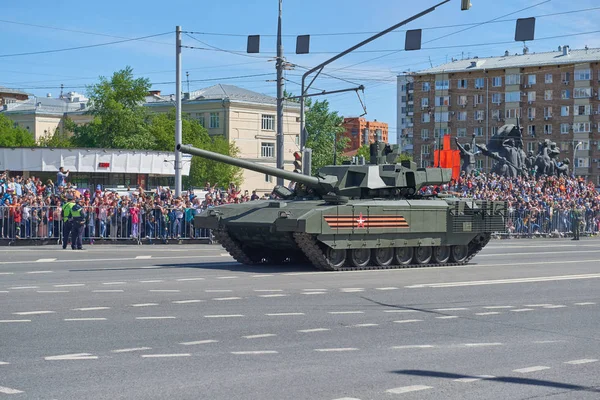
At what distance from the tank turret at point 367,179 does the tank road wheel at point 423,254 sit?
4.55 ft

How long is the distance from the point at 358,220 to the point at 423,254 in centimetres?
260

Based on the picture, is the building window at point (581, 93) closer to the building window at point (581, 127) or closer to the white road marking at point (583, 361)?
the building window at point (581, 127)

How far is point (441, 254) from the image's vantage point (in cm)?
2244

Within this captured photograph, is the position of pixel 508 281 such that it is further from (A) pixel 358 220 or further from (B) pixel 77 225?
(B) pixel 77 225

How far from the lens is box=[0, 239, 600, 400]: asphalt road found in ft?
26.9

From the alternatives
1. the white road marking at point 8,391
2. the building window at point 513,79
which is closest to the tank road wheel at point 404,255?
the white road marking at point 8,391

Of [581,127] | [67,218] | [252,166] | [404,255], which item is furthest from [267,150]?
[252,166]

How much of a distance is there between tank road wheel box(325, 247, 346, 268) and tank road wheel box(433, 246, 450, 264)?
287 cm

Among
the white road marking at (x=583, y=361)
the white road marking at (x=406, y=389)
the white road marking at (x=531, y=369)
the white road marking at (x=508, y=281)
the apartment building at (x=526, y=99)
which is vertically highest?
the apartment building at (x=526, y=99)

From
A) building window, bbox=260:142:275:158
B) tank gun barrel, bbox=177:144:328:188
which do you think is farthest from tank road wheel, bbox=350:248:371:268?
building window, bbox=260:142:275:158

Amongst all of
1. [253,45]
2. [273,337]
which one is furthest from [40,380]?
[253,45]

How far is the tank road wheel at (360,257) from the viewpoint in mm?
20594

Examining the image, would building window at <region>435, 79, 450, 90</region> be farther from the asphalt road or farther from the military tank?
the asphalt road

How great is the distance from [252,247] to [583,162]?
276 feet
